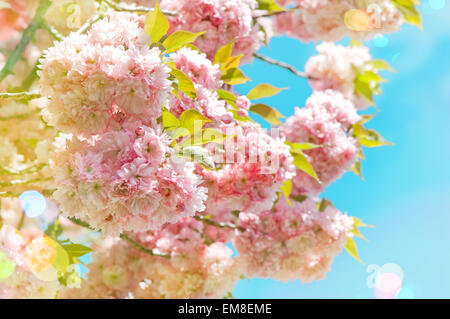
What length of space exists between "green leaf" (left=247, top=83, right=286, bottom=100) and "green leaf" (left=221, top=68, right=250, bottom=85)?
0.31 metres

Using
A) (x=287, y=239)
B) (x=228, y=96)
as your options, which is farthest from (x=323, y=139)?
(x=228, y=96)

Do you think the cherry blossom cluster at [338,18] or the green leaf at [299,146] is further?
the cherry blossom cluster at [338,18]

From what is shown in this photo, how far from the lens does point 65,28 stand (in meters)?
2.39

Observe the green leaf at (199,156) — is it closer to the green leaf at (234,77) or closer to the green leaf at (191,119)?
the green leaf at (191,119)

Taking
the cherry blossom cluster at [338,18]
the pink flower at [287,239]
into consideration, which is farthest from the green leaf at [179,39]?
the cherry blossom cluster at [338,18]

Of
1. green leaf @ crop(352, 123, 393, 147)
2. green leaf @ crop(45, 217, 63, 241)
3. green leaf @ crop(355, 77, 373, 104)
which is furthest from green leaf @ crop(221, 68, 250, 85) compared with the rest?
green leaf @ crop(355, 77, 373, 104)

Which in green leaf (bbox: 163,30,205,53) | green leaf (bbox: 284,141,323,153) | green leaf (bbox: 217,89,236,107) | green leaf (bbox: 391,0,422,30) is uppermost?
green leaf (bbox: 391,0,422,30)

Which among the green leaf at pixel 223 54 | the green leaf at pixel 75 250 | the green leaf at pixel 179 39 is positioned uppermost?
the green leaf at pixel 223 54

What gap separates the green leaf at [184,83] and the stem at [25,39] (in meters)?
0.65

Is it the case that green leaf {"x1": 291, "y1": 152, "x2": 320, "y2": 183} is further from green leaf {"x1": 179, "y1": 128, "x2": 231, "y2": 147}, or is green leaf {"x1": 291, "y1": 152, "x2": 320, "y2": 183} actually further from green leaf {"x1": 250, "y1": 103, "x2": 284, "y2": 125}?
green leaf {"x1": 179, "y1": 128, "x2": 231, "y2": 147}

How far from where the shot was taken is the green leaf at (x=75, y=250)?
148cm

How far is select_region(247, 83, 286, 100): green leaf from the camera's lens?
2.00 meters

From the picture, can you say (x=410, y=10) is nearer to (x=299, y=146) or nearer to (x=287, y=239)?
(x=299, y=146)

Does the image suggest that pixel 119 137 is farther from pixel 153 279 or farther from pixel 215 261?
pixel 153 279
